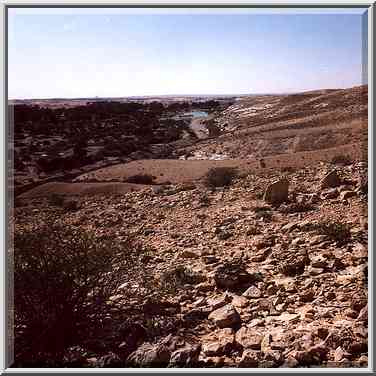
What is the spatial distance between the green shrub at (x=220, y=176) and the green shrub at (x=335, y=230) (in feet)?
2.85

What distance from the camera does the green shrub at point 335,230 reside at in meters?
3.94

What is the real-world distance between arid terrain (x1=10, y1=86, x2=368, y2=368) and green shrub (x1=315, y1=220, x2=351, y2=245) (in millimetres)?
12

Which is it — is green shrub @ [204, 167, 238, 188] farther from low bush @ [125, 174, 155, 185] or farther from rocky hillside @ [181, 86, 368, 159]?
low bush @ [125, 174, 155, 185]

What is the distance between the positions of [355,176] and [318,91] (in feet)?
2.88

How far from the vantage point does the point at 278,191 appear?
14.4 feet

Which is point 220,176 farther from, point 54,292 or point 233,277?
point 54,292

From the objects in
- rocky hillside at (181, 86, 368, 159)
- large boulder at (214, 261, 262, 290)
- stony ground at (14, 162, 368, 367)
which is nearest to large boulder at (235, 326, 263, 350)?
stony ground at (14, 162, 368, 367)

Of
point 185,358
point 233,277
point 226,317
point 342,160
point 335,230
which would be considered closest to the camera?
point 185,358

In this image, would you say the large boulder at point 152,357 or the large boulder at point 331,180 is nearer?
the large boulder at point 152,357

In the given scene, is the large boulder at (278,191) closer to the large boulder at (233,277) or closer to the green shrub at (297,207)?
the green shrub at (297,207)

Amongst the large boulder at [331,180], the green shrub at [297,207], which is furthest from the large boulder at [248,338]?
the large boulder at [331,180]

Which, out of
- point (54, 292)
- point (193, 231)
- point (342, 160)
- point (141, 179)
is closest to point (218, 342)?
point (193, 231)

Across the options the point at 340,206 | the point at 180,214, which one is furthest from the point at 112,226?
the point at 340,206

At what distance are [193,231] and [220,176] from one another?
575mm
